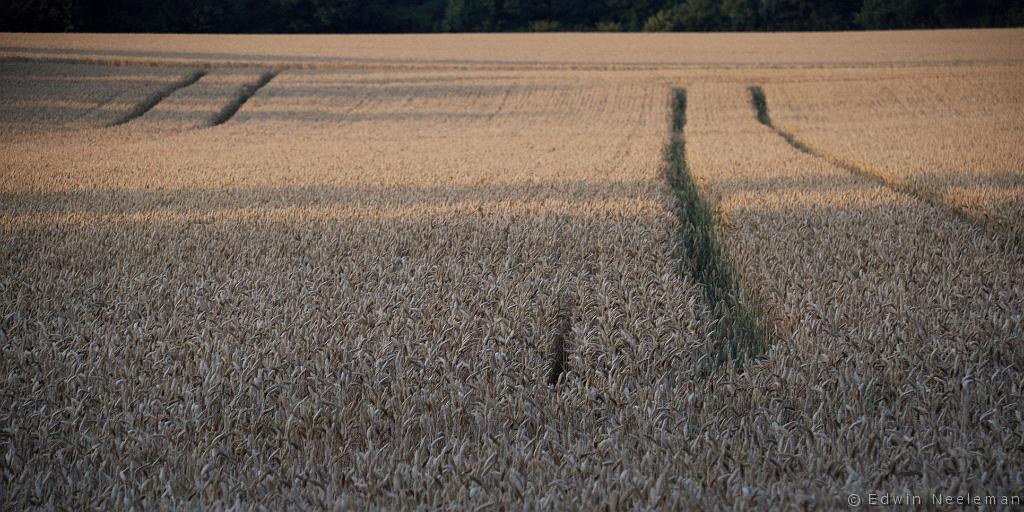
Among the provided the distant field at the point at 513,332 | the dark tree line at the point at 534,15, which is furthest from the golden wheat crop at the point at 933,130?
the dark tree line at the point at 534,15

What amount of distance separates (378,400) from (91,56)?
34076 millimetres

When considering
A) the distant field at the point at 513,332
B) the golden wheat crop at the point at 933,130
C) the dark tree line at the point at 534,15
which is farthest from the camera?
the dark tree line at the point at 534,15

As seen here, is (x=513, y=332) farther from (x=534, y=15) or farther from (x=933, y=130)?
(x=534, y=15)

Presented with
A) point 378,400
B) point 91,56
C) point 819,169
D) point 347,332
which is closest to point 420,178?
A: point 819,169

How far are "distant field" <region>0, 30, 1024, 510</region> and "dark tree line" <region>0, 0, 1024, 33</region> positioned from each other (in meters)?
48.2

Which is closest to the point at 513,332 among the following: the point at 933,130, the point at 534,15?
the point at 933,130

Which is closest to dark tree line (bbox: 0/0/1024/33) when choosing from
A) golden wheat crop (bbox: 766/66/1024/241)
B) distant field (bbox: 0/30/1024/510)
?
golden wheat crop (bbox: 766/66/1024/241)

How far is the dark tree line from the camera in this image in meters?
54.2

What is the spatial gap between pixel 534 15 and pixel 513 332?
63.9m

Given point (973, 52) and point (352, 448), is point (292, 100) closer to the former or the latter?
point (352, 448)

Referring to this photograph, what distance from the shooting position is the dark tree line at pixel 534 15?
178ft

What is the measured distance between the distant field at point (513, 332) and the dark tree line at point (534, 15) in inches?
1897

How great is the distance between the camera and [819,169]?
10.7 meters

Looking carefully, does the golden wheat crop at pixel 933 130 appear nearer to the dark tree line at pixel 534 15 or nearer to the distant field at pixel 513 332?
the distant field at pixel 513 332
